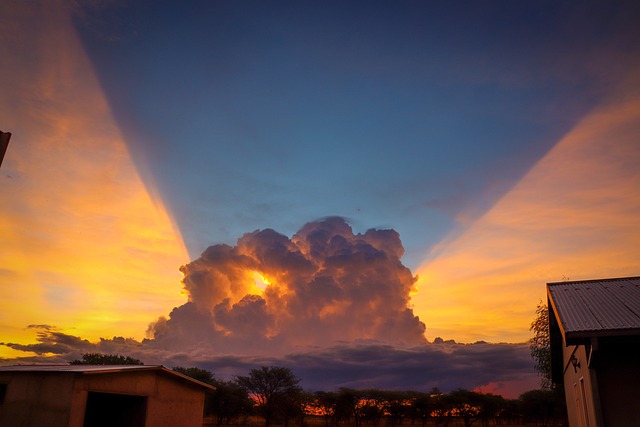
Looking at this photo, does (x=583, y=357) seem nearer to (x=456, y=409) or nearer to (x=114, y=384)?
(x=114, y=384)

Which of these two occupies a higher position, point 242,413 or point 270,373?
point 270,373

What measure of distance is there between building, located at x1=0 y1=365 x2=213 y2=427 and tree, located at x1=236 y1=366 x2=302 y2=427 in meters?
47.7

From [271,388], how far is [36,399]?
56.7 m

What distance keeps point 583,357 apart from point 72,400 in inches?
682

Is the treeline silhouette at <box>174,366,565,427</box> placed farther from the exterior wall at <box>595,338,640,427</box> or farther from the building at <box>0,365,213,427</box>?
the exterior wall at <box>595,338,640,427</box>

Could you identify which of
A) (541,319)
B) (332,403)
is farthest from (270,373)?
(541,319)

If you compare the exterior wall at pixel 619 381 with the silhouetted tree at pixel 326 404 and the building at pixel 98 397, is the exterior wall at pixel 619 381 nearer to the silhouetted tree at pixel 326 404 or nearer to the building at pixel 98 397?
the building at pixel 98 397

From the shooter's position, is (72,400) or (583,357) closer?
(583,357)

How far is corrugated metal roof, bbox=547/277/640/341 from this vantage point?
9.75 meters

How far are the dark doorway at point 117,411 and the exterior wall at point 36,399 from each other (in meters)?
3.29

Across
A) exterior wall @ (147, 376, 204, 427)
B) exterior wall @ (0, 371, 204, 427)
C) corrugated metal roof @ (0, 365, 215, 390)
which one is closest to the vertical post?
corrugated metal roof @ (0, 365, 215, 390)

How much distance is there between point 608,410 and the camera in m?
10.3

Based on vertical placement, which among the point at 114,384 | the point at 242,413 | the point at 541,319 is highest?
the point at 541,319

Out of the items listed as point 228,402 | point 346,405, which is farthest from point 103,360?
point 346,405
